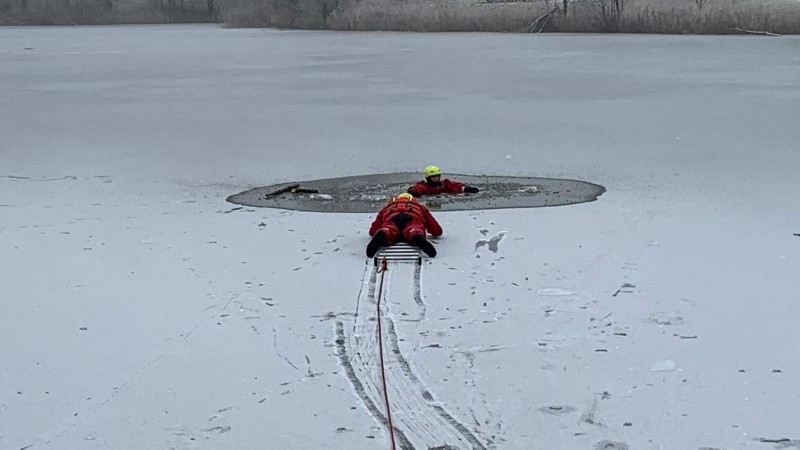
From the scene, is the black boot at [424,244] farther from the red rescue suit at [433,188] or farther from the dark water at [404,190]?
the red rescue suit at [433,188]

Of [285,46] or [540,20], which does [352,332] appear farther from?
[540,20]

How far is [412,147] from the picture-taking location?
10.1m

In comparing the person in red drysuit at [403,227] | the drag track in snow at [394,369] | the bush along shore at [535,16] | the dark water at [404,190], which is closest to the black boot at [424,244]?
the person in red drysuit at [403,227]

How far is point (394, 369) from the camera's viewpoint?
13.8 feet

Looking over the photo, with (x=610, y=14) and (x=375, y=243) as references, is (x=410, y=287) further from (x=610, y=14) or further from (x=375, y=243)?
(x=610, y=14)

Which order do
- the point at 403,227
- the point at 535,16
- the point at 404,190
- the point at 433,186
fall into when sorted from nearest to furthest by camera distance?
the point at 403,227 < the point at 433,186 < the point at 404,190 < the point at 535,16

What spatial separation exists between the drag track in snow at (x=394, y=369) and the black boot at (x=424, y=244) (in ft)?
0.81

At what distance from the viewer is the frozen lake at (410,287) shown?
375 cm

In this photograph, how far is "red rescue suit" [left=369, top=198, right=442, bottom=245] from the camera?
6.06 m

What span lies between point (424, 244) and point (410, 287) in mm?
609

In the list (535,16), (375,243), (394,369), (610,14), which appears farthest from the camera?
(535,16)

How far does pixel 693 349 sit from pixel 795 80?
12251mm

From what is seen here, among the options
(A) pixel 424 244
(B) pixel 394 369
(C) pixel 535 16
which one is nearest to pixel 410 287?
(A) pixel 424 244

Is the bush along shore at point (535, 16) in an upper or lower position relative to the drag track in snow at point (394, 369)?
upper
